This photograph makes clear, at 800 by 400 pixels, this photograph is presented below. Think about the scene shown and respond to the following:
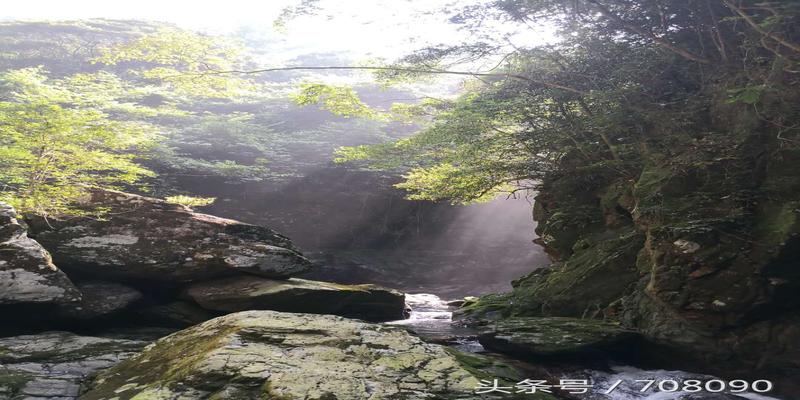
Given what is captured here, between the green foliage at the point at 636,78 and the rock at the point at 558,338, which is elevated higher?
the green foliage at the point at 636,78

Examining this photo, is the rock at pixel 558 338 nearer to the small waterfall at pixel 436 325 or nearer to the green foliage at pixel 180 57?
the small waterfall at pixel 436 325

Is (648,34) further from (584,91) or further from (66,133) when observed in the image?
(66,133)

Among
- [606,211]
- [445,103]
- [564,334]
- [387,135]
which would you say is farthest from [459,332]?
[387,135]

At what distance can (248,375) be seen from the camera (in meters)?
4.65

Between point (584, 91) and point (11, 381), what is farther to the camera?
point (584, 91)

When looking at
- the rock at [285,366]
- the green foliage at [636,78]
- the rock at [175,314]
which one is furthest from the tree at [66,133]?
the rock at [285,366]

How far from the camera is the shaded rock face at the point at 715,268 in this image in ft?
20.4

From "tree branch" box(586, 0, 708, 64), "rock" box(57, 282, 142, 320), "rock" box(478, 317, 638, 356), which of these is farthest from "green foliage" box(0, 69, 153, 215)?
"tree branch" box(586, 0, 708, 64)

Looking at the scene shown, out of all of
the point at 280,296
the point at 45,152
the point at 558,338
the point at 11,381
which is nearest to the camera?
the point at 11,381

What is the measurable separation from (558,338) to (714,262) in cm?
236

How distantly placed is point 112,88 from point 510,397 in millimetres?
16993

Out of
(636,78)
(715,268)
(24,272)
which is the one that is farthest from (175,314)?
(636,78)

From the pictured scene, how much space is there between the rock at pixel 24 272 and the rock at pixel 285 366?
138 inches

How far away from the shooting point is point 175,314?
1027cm
